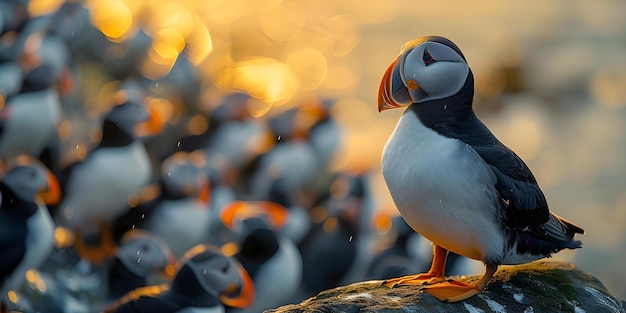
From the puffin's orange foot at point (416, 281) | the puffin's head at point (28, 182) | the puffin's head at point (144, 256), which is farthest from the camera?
the puffin's head at point (144, 256)

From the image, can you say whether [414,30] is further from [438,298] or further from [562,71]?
[438,298]

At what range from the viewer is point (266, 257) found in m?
7.46

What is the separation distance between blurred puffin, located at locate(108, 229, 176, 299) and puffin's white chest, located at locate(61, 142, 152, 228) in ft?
4.63

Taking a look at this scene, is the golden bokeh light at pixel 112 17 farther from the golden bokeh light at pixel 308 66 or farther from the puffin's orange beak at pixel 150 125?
the puffin's orange beak at pixel 150 125

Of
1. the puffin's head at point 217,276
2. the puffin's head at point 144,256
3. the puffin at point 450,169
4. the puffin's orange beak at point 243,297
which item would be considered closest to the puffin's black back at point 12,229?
the puffin's head at point 144,256

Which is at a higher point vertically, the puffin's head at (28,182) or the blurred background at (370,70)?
the puffin's head at (28,182)

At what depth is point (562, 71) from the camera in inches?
613

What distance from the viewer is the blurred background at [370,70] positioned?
1152 cm

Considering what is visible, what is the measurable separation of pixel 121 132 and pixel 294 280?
7.36ft

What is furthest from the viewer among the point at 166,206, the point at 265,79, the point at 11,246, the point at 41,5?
the point at 41,5

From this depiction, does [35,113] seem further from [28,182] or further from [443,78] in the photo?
[443,78]

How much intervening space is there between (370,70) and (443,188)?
37.4 feet

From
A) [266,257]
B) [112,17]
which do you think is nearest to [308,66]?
[112,17]

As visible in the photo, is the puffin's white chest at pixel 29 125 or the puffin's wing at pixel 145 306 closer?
the puffin's wing at pixel 145 306
